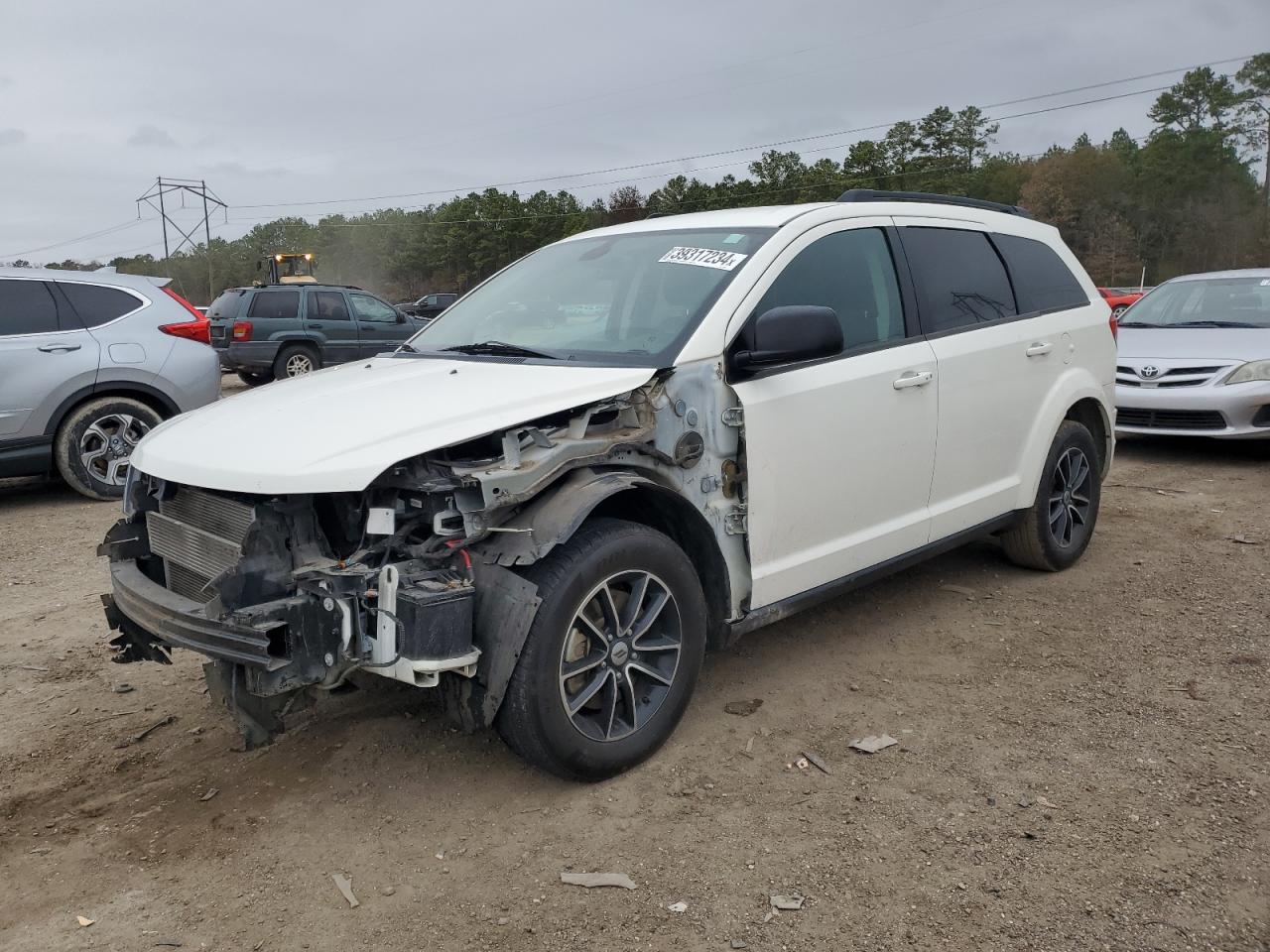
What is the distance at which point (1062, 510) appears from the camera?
5.21 metres

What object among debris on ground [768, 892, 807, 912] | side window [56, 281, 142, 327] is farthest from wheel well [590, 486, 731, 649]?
side window [56, 281, 142, 327]

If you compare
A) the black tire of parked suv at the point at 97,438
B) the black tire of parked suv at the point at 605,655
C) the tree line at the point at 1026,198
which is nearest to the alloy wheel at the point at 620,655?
the black tire of parked suv at the point at 605,655

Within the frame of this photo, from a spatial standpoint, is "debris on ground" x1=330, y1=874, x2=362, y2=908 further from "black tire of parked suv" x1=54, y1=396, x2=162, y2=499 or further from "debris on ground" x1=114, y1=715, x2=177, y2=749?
"black tire of parked suv" x1=54, y1=396, x2=162, y2=499

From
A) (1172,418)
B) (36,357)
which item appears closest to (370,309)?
(36,357)

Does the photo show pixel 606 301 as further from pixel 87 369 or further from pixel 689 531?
pixel 87 369

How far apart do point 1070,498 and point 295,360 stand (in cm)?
1360

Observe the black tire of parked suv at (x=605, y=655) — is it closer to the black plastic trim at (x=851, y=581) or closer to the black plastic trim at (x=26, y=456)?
the black plastic trim at (x=851, y=581)

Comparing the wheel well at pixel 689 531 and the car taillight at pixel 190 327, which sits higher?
the car taillight at pixel 190 327

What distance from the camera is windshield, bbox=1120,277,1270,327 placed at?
8.95 m

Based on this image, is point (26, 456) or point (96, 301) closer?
point (26, 456)

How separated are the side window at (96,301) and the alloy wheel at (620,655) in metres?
6.34

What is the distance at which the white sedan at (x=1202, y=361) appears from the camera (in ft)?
→ 26.3

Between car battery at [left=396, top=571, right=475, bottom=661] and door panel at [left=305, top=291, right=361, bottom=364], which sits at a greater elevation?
door panel at [left=305, top=291, right=361, bottom=364]

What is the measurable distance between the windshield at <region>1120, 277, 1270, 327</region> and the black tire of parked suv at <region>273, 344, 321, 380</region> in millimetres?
11959
